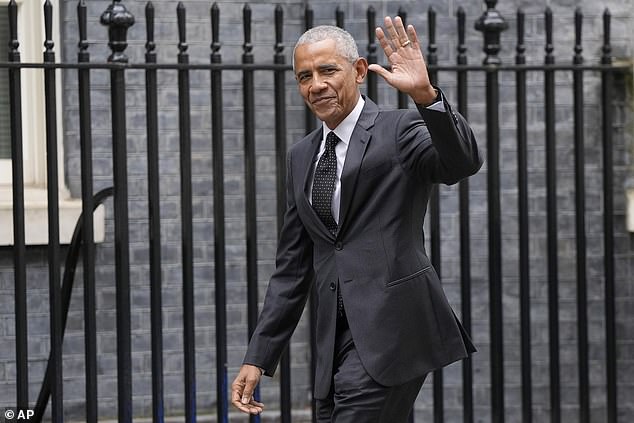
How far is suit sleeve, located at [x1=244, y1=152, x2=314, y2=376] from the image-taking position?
4.32 metres

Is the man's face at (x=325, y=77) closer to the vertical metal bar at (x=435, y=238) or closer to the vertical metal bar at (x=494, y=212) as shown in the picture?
the vertical metal bar at (x=435, y=238)

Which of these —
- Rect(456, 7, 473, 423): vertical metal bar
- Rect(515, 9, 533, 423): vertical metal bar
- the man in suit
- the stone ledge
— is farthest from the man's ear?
the stone ledge

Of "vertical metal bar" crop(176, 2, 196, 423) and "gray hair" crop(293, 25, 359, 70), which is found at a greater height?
"gray hair" crop(293, 25, 359, 70)

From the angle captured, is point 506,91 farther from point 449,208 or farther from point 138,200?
point 138,200

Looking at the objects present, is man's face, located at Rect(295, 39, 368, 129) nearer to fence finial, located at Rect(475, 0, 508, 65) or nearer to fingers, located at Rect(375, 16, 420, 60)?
fingers, located at Rect(375, 16, 420, 60)

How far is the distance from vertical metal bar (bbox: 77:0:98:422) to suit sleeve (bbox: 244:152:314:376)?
67.9 inches

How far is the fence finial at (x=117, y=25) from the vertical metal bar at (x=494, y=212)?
5.47 ft

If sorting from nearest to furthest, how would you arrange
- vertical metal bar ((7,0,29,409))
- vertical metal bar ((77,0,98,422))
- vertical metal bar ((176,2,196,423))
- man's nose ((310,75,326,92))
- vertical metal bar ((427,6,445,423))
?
man's nose ((310,75,326,92))
vertical metal bar ((7,0,29,409))
vertical metal bar ((77,0,98,422))
vertical metal bar ((176,2,196,423))
vertical metal bar ((427,6,445,423))

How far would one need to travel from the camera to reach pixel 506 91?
7.30 m

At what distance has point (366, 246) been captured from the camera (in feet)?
13.2

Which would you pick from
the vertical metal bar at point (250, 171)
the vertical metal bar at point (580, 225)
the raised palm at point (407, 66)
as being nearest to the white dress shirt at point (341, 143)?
the raised palm at point (407, 66)

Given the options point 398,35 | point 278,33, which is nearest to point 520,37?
point 278,33

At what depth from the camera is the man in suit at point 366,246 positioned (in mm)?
3996

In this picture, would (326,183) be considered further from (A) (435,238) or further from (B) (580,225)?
(B) (580,225)
